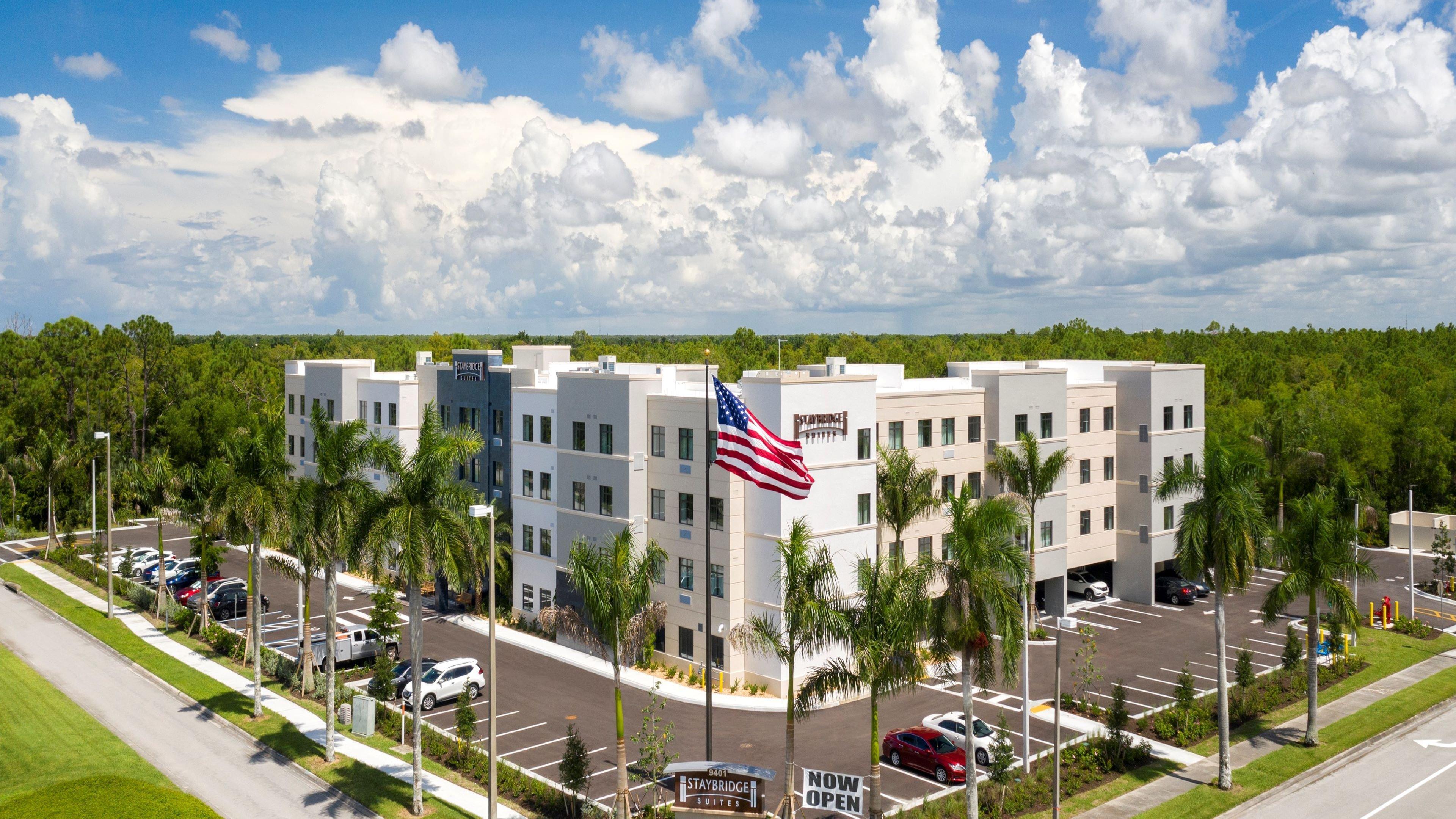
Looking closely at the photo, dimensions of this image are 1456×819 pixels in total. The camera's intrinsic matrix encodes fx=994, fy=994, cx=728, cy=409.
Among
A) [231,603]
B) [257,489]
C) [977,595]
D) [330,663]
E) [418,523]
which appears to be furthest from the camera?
[231,603]

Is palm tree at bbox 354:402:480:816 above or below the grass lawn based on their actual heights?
above

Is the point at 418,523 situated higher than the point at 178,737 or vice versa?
the point at 418,523

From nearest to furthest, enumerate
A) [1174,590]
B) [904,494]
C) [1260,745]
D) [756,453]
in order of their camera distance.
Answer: [756,453] → [1260,745] → [904,494] → [1174,590]

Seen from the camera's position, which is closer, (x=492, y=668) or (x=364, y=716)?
(x=492, y=668)

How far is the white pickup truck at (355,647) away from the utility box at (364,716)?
32.5 feet

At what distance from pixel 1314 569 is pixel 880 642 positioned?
20.2 m

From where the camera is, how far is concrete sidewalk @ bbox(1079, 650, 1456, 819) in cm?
3006

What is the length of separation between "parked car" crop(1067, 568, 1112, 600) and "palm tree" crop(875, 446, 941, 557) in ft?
64.9

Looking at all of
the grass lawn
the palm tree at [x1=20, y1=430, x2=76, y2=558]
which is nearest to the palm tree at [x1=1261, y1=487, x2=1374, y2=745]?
the grass lawn

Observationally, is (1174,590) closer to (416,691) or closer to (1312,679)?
(1312,679)

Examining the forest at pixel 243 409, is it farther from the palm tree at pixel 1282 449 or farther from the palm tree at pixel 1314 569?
the palm tree at pixel 1314 569

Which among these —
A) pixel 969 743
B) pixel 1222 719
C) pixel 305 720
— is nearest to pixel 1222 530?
pixel 1222 719

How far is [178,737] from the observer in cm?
3553

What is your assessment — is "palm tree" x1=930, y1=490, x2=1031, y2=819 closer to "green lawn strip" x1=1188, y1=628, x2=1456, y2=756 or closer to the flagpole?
the flagpole
